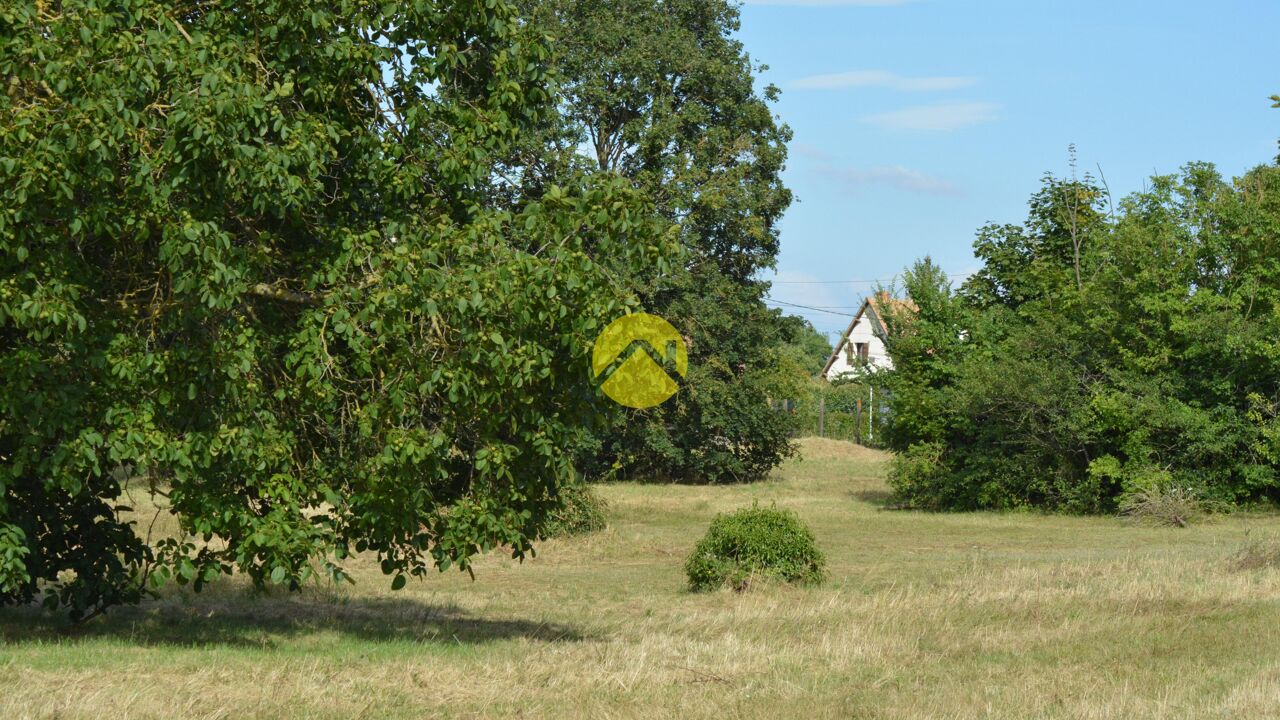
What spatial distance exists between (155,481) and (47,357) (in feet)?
4.95

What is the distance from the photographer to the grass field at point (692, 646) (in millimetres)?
8672

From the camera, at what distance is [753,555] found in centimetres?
1830

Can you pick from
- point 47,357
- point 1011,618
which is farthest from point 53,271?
point 1011,618

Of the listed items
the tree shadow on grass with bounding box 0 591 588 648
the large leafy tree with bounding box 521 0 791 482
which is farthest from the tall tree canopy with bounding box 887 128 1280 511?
the tree shadow on grass with bounding box 0 591 588 648

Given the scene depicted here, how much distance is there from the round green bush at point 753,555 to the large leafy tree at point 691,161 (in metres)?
17.9

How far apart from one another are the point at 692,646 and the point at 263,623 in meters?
4.91

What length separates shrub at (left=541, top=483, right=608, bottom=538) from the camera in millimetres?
25109

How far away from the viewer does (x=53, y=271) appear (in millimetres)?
9719

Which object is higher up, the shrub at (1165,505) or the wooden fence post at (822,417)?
the wooden fence post at (822,417)

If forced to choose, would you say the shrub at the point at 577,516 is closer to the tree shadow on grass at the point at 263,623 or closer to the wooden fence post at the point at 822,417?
the tree shadow on grass at the point at 263,623

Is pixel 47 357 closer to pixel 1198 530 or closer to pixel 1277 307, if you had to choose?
pixel 1198 530

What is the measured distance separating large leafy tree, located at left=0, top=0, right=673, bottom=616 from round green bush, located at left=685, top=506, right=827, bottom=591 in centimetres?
694

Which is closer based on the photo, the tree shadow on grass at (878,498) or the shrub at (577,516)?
the shrub at (577,516)

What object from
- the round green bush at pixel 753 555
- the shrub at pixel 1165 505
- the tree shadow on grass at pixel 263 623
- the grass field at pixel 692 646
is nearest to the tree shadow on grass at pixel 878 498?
the shrub at pixel 1165 505
